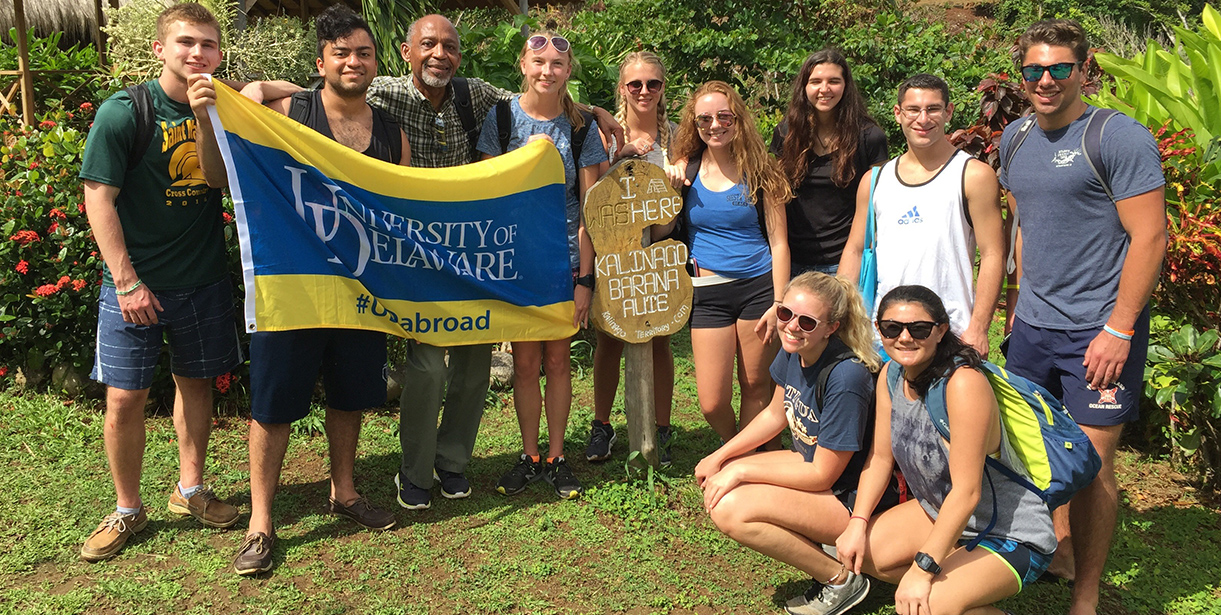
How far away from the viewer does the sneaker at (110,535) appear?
3.90 metres

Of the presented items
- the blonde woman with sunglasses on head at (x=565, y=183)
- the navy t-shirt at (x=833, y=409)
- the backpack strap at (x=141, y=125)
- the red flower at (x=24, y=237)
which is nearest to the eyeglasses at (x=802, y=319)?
the navy t-shirt at (x=833, y=409)

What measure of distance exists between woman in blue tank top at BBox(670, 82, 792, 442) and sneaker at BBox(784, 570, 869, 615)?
3.91 feet

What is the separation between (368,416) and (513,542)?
184 cm

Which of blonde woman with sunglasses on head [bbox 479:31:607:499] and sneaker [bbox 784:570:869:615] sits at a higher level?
blonde woman with sunglasses on head [bbox 479:31:607:499]

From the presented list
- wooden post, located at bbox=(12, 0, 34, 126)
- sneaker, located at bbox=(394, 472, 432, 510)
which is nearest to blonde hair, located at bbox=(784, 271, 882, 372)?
sneaker, located at bbox=(394, 472, 432, 510)

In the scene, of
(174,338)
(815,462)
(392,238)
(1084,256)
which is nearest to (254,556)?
(174,338)

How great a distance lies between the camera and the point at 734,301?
451cm

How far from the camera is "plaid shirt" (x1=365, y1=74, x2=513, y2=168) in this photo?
4.25 metres

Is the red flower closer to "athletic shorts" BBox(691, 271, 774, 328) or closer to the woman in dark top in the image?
"athletic shorts" BBox(691, 271, 774, 328)

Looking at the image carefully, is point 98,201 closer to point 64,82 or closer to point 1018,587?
point 1018,587

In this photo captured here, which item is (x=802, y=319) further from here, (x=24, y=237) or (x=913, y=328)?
(x=24, y=237)

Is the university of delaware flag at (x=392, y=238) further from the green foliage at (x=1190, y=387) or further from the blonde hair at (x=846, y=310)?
the green foliage at (x=1190, y=387)

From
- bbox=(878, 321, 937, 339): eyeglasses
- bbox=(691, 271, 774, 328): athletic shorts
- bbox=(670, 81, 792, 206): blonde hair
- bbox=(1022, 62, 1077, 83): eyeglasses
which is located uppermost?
bbox=(1022, 62, 1077, 83): eyeglasses

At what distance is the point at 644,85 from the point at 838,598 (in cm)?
248
